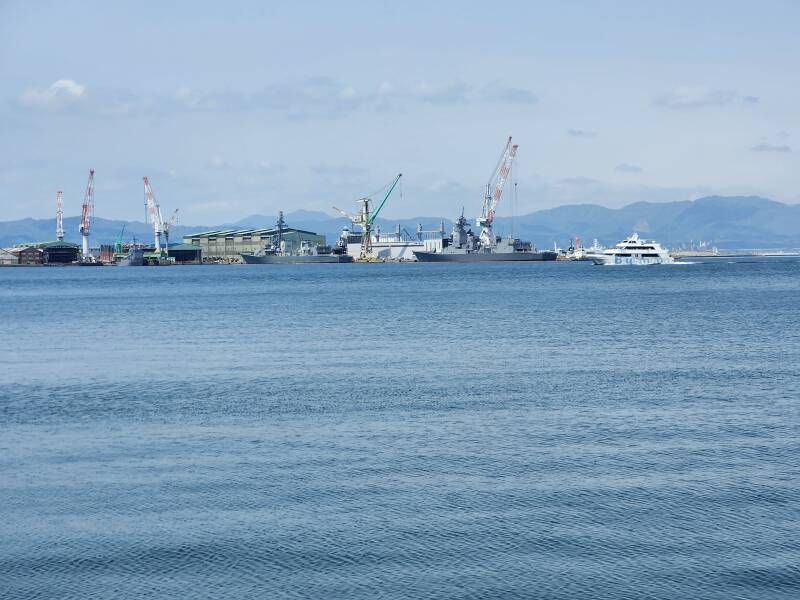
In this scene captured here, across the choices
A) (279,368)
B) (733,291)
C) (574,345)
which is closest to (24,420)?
(279,368)

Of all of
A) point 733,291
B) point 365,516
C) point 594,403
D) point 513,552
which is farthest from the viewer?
point 733,291

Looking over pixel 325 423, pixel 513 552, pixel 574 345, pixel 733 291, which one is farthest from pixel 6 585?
pixel 733 291

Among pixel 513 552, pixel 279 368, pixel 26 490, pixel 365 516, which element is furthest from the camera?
pixel 279 368

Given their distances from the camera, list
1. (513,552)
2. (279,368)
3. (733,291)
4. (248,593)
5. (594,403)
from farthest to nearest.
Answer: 1. (733,291)
2. (279,368)
3. (594,403)
4. (513,552)
5. (248,593)

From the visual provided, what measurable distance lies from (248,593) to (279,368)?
28627 millimetres

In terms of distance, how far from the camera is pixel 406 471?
2545 centimetres

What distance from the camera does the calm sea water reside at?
18.7 m

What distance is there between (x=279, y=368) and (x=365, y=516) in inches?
983

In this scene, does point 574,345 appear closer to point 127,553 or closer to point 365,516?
point 365,516

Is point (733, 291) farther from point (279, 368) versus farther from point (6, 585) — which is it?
point (6, 585)

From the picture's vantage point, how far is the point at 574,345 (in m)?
53.4

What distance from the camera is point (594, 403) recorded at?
1356 inches

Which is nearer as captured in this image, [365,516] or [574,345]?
[365,516]

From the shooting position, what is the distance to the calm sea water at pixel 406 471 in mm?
18703
